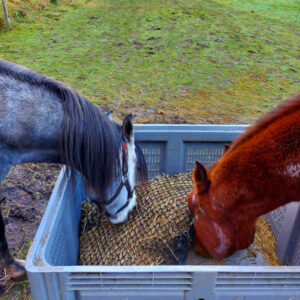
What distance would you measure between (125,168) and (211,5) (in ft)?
30.9

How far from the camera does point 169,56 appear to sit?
17.1ft

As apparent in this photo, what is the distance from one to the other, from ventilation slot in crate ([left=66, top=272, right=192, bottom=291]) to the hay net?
53 centimetres

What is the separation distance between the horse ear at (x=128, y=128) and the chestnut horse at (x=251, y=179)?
416 millimetres

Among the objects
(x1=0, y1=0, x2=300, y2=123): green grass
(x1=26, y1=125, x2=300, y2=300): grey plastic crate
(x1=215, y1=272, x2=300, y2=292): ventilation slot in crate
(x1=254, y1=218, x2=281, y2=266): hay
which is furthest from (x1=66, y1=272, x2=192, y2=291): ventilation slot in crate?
(x1=0, y1=0, x2=300, y2=123): green grass

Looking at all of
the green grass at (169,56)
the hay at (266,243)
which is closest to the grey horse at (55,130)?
the hay at (266,243)

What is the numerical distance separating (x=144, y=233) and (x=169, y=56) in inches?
162

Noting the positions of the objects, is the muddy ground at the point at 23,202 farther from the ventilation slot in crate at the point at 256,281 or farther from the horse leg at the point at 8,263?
the ventilation slot in crate at the point at 256,281

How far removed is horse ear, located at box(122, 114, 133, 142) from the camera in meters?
1.44

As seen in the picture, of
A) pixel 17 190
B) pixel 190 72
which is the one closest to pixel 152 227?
pixel 17 190

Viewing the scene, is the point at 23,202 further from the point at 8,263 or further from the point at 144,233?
the point at 144,233

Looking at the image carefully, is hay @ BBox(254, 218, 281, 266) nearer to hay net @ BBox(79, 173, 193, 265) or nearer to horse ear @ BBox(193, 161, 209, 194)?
hay net @ BBox(79, 173, 193, 265)

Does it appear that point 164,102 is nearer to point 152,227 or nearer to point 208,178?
point 152,227

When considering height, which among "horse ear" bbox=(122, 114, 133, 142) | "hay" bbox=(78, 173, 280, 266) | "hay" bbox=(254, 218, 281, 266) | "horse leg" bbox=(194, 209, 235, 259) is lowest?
"hay" bbox=(254, 218, 281, 266)

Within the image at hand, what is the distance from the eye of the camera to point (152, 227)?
1.72m
